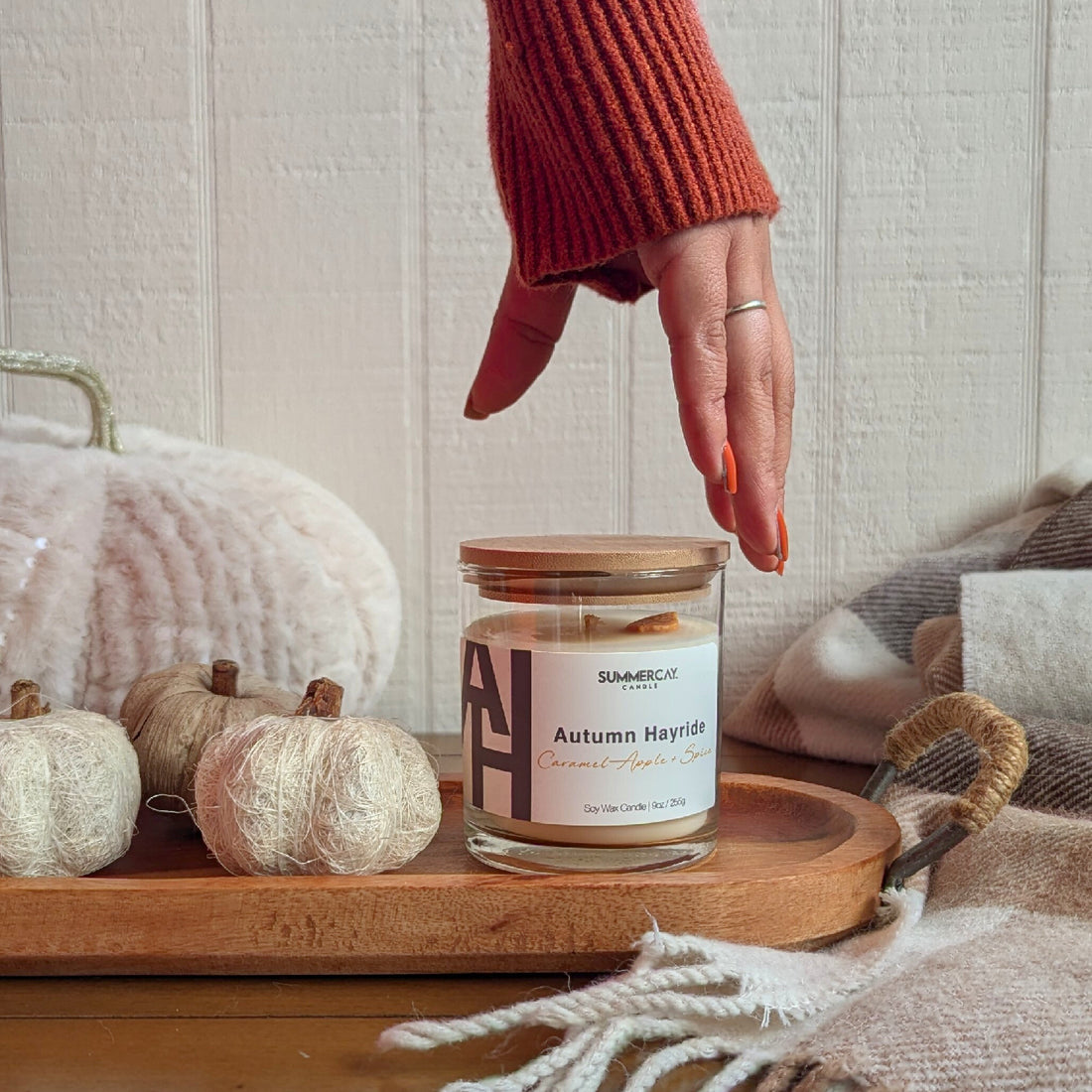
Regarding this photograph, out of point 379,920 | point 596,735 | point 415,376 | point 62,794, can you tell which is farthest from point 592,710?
point 415,376

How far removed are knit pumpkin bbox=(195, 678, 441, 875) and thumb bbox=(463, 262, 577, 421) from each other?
0.22m

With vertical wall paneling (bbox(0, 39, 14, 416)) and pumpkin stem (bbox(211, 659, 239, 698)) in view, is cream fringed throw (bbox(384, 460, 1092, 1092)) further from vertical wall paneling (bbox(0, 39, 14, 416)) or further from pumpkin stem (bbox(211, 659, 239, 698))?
vertical wall paneling (bbox(0, 39, 14, 416))

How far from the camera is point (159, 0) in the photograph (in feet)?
2.58

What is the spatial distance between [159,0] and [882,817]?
27.6 inches

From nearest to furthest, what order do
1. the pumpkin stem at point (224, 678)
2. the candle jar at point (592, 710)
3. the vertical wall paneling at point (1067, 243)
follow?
the candle jar at point (592, 710)
the pumpkin stem at point (224, 678)
the vertical wall paneling at point (1067, 243)

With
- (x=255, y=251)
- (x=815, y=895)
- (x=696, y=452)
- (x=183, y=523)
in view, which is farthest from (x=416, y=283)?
(x=815, y=895)

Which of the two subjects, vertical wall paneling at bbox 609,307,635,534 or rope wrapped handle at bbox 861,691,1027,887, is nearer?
rope wrapped handle at bbox 861,691,1027,887

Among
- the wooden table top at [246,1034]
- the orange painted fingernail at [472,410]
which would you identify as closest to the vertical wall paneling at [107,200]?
the orange painted fingernail at [472,410]

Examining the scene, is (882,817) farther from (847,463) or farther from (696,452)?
(847,463)

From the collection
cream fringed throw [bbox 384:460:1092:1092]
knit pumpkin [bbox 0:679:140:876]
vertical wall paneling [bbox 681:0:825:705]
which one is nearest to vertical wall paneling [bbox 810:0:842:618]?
vertical wall paneling [bbox 681:0:825:705]

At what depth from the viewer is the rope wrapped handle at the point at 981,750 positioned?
0.45m

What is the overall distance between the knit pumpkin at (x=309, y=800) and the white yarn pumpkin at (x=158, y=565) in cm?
20

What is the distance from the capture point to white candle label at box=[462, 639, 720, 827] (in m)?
0.44

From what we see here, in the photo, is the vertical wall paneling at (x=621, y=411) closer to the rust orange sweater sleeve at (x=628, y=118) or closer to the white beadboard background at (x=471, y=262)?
the white beadboard background at (x=471, y=262)
